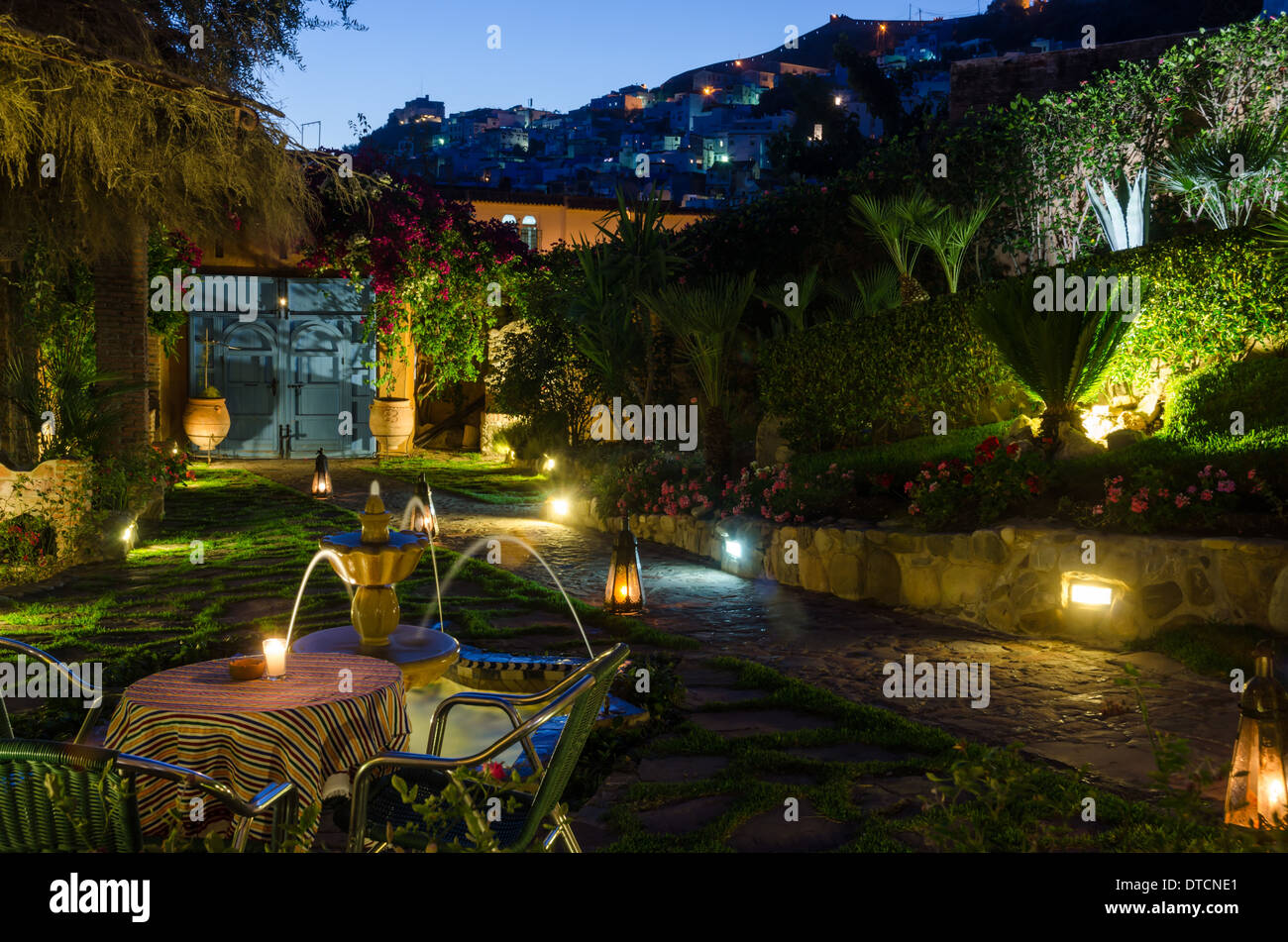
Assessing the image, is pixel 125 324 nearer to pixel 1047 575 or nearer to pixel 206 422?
pixel 206 422

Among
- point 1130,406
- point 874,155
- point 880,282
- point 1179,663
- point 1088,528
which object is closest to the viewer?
point 1179,663

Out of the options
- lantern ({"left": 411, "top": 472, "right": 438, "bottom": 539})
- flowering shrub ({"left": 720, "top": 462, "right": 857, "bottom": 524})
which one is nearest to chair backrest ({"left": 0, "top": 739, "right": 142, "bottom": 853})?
flowering shrub ({"left": 720, "top": 462, "right": 857, "bottom": 524})

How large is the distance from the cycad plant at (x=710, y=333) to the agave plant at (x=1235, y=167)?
4.48 meters

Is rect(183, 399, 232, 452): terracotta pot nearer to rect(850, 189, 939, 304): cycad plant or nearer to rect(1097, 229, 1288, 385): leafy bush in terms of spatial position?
rect(850, 189, 939, 304): cycad plant

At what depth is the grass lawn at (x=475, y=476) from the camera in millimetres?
14930

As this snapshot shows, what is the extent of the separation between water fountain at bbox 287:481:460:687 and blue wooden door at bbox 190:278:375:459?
49.4 feet

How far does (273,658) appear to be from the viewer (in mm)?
4102

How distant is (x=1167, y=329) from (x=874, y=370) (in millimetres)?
2625

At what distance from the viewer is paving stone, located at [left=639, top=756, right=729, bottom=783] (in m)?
4.50

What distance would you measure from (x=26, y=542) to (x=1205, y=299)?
10.0 m

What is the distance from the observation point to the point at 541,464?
1723cm

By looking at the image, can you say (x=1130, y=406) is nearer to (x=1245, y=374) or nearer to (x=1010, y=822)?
(x=1245, y=374)

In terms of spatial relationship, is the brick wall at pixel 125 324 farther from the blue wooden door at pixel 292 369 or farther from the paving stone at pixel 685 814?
the paving stone at pixel 685 814

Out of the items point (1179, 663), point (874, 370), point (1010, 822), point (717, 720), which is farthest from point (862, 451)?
point (1010, 822)
